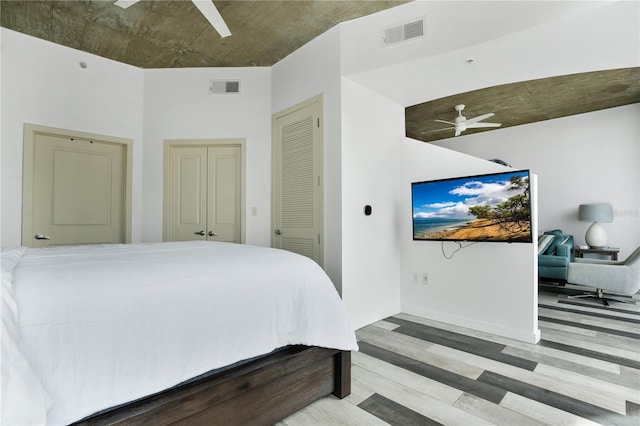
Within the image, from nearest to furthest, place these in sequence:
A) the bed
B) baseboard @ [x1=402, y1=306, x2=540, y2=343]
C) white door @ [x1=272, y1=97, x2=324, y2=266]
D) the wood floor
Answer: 1. the bed
2. the wood floor
3. baseboard @ [x1=402, y1=306, x2=540, y2=343]
4. white door @ [x1=272, y1=97, x2=324, y2=266]

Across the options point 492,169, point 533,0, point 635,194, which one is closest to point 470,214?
point 492,169

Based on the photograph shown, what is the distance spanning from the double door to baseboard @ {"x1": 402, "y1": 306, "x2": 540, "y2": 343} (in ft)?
7.53

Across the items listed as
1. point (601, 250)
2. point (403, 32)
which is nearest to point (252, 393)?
point (403, 32)

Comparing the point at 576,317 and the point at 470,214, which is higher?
the point at 470,214

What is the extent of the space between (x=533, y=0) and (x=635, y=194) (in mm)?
4602

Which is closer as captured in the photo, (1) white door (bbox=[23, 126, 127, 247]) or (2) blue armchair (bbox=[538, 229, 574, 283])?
(1) white door (bbox=[23, 126, 127, 247])

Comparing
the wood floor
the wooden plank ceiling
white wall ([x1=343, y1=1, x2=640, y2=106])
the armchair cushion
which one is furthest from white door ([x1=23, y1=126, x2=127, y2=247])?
the armchair cushion

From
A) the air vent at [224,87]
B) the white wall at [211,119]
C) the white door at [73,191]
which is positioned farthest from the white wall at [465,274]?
the white door at [73,191]

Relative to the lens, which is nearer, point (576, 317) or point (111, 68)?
point (576, 317)

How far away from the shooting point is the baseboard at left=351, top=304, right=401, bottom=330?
315 cm

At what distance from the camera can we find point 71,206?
359 cm

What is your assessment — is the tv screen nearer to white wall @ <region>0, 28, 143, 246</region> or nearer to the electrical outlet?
the electrical outlet

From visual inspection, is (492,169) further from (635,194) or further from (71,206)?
(71,206)

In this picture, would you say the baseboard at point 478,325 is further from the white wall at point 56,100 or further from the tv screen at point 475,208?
the white wall at point 56,100
